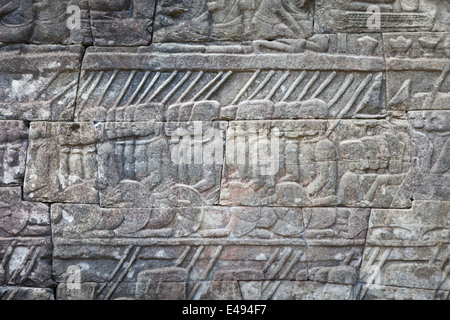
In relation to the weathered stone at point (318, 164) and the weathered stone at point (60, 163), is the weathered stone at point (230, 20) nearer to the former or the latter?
the weathered stone at point (318, 164)

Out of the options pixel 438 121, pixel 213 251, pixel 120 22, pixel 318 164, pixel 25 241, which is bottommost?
pixel 213 251

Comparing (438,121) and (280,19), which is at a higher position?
(280,19)

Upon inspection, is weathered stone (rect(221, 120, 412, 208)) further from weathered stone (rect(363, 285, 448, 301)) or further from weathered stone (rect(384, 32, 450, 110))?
weathered stone (rect(363, 285, 448, 301))

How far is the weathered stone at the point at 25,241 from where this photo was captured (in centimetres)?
419

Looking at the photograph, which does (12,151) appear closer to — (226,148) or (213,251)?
(226,148)

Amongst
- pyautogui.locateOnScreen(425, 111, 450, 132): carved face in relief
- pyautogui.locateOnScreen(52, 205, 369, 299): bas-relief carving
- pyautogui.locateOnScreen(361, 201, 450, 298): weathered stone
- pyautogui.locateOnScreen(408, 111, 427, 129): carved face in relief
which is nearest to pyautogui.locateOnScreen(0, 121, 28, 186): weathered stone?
pyautogui.locateOnScreen(52, 205, 369, 299): bas-relief carving

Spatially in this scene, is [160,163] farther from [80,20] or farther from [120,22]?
[80,20]

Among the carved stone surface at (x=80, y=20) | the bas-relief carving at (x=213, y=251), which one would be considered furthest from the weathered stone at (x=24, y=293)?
the carved stone surface at (x=80, y=20)

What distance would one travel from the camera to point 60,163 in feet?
13.8

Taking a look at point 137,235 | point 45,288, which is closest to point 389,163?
point 137,235

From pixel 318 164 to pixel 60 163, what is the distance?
237cm

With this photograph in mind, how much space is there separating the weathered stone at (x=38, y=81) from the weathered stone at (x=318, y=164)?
154 centimetres

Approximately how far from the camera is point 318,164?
165 inches

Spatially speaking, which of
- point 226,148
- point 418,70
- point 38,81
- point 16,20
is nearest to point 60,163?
point 38,81
